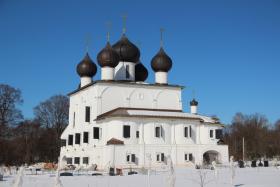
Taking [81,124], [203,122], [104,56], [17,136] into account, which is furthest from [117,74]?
[17,136]

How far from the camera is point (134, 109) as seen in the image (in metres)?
42.2

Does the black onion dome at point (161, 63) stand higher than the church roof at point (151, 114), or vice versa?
the black onion dome at point (161, 63)

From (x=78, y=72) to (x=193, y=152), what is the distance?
14.6m

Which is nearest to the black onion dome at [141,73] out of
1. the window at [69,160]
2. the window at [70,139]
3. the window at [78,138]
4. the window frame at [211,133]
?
the window at [78,138]

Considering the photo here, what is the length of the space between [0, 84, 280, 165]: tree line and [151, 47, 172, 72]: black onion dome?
1401cm

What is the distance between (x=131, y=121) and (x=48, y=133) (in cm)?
1953

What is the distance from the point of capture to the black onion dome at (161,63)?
45812 mm

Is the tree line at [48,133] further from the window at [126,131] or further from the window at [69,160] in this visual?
the window at [126,131]

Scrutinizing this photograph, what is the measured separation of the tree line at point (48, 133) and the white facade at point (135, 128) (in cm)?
614

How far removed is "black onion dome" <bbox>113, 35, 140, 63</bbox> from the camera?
45.9 m

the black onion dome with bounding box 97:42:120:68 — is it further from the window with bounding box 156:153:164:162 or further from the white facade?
the window with bounding box 156:153:164:162

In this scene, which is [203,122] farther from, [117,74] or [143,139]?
[117,74]

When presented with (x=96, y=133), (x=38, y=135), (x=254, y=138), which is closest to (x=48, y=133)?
(x=38, y=135)

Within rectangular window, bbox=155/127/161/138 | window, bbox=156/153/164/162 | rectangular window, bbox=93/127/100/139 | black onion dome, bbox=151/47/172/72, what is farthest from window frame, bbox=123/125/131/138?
black onion dome, bbox=151/47/172/72
